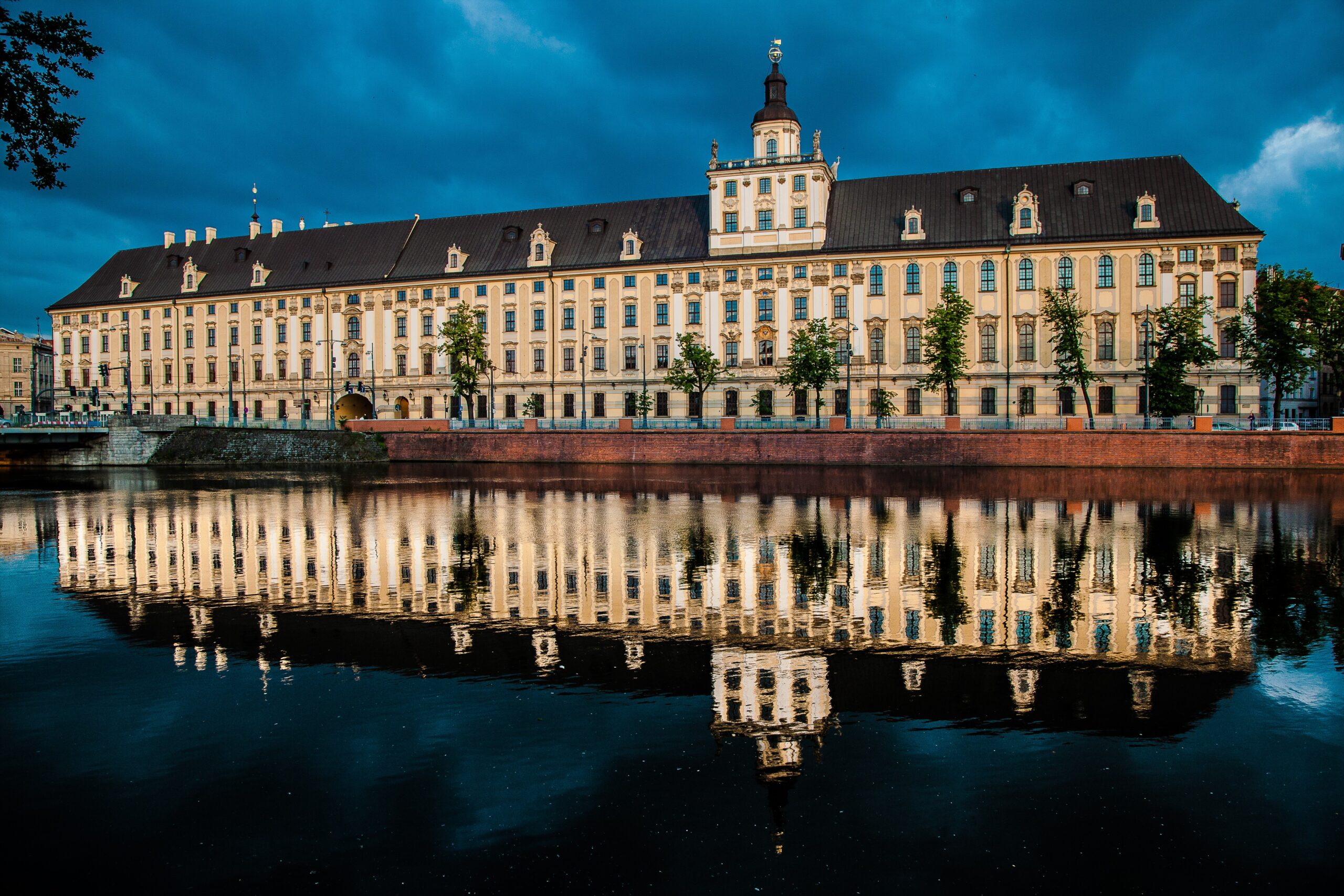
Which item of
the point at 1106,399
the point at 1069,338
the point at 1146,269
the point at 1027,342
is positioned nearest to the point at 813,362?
the point at 1027,342

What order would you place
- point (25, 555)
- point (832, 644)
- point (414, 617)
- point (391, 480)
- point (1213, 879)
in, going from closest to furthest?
point (1213, 879), point (832, 644), point (414, 617), point (25, 555), point (391, 480)

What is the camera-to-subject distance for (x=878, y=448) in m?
54.9

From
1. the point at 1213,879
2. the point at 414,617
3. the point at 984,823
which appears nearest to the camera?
the point at 1213,879

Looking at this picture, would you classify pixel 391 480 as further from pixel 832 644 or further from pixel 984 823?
pixel 984 823

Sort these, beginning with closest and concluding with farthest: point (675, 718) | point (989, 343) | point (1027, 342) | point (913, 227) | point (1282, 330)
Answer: point (675, 718) → point (1282, 330) → point (1027, 342) → point (989, 343) → point (913, 227)

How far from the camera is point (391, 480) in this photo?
46.2 m

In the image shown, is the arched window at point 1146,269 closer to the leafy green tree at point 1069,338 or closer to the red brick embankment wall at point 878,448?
the leafy green tree at point 1069,338

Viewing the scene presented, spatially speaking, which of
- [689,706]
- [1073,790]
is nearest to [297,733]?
[689,706]

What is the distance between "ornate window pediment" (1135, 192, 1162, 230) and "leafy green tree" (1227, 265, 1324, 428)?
26.7 feet

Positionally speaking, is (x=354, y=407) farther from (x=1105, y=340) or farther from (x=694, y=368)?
(x=1105, y=340)

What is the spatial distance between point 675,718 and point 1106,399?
6447cm

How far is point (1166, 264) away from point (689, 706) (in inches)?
2628

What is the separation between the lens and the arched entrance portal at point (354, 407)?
3241 inches

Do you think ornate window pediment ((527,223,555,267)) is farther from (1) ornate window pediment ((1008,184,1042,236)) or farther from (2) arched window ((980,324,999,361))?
(1) ornate window pediment ((1008,184,1042,236))
